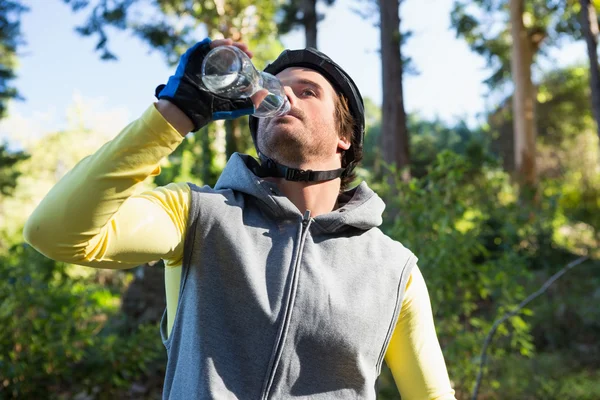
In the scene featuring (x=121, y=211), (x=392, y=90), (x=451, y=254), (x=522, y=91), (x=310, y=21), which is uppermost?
(x=522, y=91)

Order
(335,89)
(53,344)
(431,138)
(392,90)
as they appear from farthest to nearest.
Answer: (431,138) → (392,90) → (53,344) → (335,89)

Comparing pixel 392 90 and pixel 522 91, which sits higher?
pixel 522 91

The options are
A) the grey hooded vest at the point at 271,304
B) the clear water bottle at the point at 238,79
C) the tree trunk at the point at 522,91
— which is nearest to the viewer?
the clear water bottle at the point at 238,79

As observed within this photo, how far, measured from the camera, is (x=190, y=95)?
151cm

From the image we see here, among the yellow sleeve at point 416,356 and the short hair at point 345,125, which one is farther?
the short hair at point 345,125

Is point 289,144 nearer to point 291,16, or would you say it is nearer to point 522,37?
point 291,16

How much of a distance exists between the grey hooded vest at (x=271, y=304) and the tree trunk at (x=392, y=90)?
7.85 metres

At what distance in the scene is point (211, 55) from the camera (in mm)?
1598

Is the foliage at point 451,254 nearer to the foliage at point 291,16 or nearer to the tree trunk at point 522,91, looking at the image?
the foliage at point 291,16

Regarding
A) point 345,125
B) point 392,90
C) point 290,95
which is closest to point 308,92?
point 290,95

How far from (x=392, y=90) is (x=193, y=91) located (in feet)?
28.9

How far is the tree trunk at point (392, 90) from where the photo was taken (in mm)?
9820

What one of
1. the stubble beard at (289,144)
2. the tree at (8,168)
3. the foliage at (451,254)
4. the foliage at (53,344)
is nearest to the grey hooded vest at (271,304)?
the stubble beard at (289,144)

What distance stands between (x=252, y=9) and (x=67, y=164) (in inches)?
1312
